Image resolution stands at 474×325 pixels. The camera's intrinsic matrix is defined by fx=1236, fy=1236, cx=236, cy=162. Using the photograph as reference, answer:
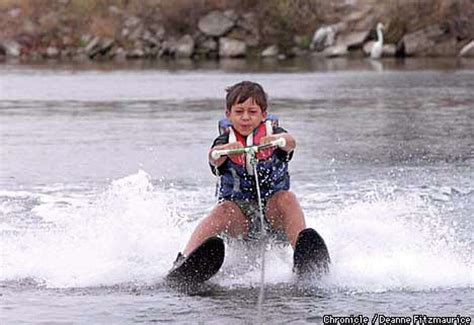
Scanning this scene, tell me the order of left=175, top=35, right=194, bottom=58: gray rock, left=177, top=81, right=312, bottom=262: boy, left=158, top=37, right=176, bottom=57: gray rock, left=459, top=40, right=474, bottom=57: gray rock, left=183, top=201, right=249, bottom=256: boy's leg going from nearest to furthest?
1. left=177, top=81, right=312, bottom=262: boy
2. left=183, top=201, right=249, bottom=256: boy's leg
3. left=459, top=40, right=474, bottom=57: gray rock
4. left=175, top=35, right=194, bottom=58: gray rock
5. left=158, top=37, right=176, bottom=57: gray rock

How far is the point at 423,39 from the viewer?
49.5m

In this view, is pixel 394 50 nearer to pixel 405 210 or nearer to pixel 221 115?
pixel 221 115

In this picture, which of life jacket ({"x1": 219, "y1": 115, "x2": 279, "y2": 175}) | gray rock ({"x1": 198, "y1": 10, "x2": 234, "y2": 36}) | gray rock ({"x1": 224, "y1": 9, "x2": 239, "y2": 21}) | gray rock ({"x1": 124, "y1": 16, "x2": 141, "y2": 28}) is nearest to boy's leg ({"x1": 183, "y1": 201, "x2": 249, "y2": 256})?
life jacket ({"x1": 219, "y1": 115, "x2": 279, "y2": 175})

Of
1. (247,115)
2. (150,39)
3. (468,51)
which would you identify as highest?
(150,39)

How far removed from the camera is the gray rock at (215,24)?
178 feet

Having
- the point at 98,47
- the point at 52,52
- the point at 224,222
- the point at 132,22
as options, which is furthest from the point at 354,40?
the point at 224,222

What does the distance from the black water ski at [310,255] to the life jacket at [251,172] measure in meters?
0.58

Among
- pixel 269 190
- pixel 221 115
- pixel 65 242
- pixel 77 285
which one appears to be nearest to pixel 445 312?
pixel 269 190

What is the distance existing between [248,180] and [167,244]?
124 cm

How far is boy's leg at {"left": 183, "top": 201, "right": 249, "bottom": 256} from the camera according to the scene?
8.53 metres

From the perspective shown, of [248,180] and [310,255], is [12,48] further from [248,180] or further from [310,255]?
[310,255]

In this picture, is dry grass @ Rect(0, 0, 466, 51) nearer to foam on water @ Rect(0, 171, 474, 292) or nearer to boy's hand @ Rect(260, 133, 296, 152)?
foam on water @ Rect(0, 171, 474, 292)

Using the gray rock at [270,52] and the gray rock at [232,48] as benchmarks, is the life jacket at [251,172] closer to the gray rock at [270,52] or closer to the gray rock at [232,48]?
the gray rock at [232,48]

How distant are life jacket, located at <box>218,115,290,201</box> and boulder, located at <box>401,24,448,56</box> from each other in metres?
41.3
